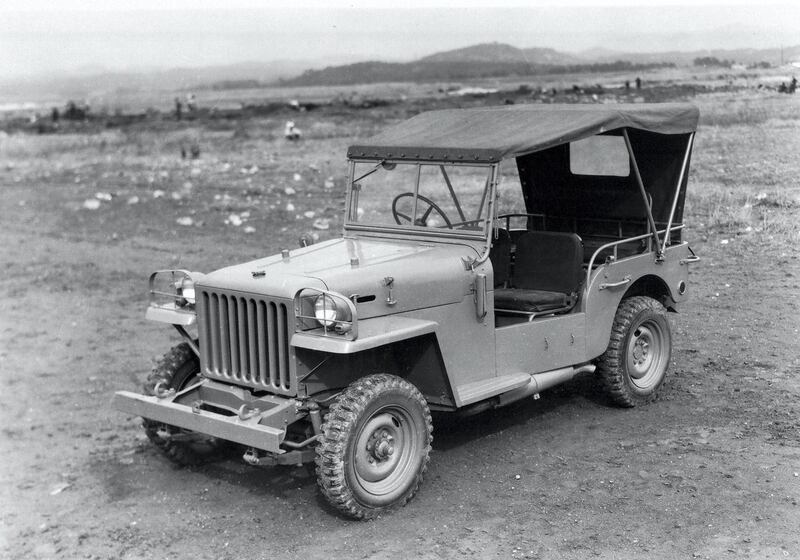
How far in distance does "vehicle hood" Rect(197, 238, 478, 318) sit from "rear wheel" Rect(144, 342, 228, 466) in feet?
2.55

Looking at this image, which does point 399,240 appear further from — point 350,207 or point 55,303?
point 55,303

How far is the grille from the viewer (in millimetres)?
5176

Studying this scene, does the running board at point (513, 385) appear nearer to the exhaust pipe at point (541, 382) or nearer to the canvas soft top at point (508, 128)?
the exhaust pipe at point (541, 382)

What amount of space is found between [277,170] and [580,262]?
14.0m

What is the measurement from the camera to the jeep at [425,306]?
5.13m

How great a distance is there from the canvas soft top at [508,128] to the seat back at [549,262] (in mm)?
859

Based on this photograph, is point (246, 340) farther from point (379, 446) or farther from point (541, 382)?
point (541, 382)

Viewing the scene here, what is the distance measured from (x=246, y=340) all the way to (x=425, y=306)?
41.3 inches

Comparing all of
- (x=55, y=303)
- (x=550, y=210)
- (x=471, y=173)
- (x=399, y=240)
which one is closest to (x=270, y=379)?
(x=399, y=240)

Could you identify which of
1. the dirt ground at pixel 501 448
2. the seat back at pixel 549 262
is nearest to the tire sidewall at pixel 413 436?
the dirt ground at pixel 501 448

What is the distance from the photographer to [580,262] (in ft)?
22.1

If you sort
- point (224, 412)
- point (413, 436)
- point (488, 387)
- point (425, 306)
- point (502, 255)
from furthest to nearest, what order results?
point (502, 255), point (488, 387), point (224, 412), point (425, 306), point (413, 436)

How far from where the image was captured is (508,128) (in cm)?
640

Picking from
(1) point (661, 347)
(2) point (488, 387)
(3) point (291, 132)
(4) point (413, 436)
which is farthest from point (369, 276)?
(3) point (291, 132)
